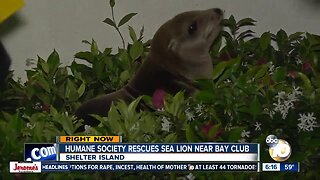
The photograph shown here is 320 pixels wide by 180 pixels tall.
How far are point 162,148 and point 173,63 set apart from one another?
0.22m

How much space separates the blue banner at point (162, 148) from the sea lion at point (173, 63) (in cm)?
15

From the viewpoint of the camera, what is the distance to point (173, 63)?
1.25m

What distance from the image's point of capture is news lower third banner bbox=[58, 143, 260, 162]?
1098 millimetres

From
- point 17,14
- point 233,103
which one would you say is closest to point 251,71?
point 233,103

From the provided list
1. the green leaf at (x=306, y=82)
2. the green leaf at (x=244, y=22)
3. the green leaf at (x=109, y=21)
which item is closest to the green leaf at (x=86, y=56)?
the green leaf at (x=109, y=21)

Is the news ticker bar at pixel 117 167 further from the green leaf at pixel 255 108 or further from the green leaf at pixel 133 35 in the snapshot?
the green leaf at pixel 133 35

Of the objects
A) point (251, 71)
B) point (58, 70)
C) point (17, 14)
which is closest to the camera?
point (251, 71)

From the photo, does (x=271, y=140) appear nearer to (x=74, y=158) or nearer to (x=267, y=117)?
(x=267, y=117)

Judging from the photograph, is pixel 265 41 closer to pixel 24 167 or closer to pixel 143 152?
pixel 143 152

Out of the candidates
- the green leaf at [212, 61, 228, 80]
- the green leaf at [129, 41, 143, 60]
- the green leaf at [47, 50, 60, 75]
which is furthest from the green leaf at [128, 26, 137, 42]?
the green leaf at [212, 61, 228, 80]

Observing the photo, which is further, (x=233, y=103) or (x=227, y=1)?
(x=227, y=1)

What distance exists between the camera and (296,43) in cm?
151

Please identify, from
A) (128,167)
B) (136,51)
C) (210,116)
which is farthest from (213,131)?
(136,51)

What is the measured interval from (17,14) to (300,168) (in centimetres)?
79
